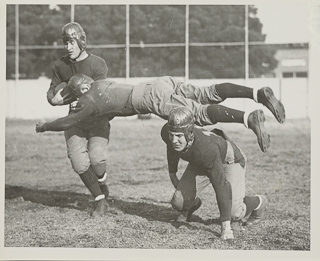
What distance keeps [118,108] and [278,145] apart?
1516 millimetres

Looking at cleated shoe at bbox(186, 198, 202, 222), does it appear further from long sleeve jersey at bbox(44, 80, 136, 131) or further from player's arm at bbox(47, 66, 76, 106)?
player's arm at bbox(47, 66, 76, 106)

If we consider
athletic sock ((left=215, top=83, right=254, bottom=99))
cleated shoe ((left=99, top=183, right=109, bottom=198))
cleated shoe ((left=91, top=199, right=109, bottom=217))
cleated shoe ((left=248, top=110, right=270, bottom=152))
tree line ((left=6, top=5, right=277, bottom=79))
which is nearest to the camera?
cleated shoe ((left=248, top=110, right=270, bottom=152))

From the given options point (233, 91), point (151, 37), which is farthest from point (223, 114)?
point (151, 37)

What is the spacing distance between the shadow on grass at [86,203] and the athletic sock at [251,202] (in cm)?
18

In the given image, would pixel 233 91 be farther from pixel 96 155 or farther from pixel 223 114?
pixel 96 155

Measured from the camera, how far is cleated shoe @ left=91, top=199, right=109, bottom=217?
3.07 meters

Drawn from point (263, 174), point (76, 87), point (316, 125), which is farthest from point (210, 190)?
point (76, 87)

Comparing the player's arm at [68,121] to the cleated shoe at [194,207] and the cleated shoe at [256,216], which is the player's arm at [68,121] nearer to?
the cleated shoe at [194,207]

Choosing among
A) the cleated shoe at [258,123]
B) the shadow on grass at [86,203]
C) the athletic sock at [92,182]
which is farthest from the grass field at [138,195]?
the cleated shoe at [258,123]

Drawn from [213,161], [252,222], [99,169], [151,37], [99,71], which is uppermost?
[151,37]

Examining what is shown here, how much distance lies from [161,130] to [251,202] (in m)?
0.58

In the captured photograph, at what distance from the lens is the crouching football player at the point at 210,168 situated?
8.54 feet

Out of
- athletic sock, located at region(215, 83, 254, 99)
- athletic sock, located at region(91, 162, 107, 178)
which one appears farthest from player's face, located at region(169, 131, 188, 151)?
athletic sock, located at region(91, 162, 107, 178)

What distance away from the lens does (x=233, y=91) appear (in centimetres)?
269
